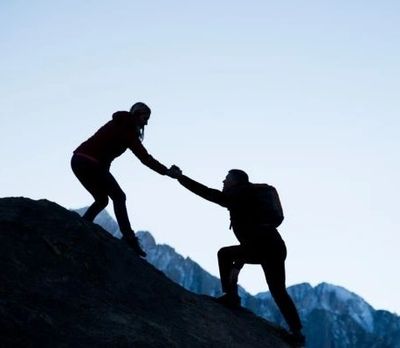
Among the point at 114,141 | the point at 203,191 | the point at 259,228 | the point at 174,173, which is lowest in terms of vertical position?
the point at 259,228

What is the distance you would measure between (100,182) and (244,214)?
272 cm

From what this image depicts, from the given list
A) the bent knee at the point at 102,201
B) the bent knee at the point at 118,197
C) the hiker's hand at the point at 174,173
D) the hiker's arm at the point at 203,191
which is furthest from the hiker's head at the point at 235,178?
the bent knee at the point at 102,201

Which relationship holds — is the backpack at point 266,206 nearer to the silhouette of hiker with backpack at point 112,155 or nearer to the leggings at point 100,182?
the silhouette of hiker with backpack at point 112,155

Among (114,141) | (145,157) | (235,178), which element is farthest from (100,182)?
(235,178)

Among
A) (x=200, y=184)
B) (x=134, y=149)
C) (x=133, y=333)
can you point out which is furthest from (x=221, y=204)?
(x=133, y=333)

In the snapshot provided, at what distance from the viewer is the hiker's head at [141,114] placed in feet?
34.4

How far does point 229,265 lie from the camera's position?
10.8 m

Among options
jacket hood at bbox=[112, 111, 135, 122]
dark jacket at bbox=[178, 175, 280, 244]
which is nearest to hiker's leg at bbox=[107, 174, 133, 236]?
jacket hood at bbox=[112, 111, 135, 122]

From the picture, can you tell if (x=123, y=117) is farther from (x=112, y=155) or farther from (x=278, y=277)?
(x=278, y=277)

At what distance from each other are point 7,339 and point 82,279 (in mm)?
1998

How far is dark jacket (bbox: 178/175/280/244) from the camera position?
397 inches

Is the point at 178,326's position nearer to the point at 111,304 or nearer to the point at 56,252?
the point at 111,304

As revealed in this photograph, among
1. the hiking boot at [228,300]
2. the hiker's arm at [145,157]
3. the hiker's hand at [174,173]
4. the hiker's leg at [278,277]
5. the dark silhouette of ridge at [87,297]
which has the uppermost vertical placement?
the hiker's hand at [174,173]

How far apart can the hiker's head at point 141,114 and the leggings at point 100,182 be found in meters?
1.03
